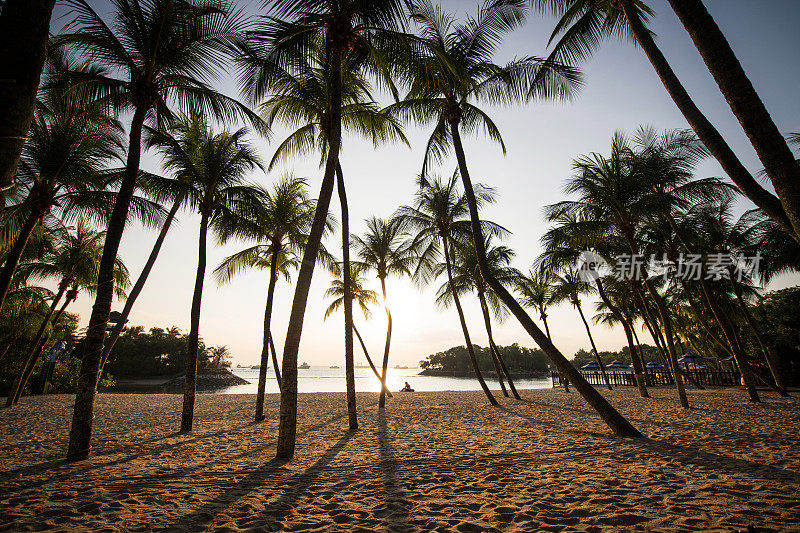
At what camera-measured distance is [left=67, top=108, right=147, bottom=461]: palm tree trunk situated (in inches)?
221

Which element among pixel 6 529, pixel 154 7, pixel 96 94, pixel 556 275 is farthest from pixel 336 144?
pixel 556 275

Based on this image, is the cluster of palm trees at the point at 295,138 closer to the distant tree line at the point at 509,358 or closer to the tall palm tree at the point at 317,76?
the tall palm tree at the point at 317,76

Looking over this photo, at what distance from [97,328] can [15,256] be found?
13.6 ft

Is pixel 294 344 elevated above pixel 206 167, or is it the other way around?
pixel 206 167

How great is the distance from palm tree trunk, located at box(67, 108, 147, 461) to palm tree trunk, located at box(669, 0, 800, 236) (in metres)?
8.36

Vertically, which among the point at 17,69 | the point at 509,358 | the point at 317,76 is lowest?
the point at 509,358

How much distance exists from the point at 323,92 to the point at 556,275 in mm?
18069

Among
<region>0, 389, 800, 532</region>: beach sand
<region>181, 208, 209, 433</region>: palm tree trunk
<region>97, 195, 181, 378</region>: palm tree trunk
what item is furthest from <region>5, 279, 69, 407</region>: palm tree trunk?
<region>181, 208, 209, 433</region>: palm tree trunk

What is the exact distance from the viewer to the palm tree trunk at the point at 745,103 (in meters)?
2.83

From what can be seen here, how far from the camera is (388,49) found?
291 inches

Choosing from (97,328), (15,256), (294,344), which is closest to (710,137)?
(294,344)

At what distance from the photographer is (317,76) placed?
8.72 m

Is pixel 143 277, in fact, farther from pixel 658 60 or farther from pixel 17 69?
pixel 658 60

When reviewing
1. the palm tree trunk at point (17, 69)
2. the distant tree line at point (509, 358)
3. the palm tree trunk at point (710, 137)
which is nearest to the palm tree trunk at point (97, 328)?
the palm tree trunk at point (17, 69)
